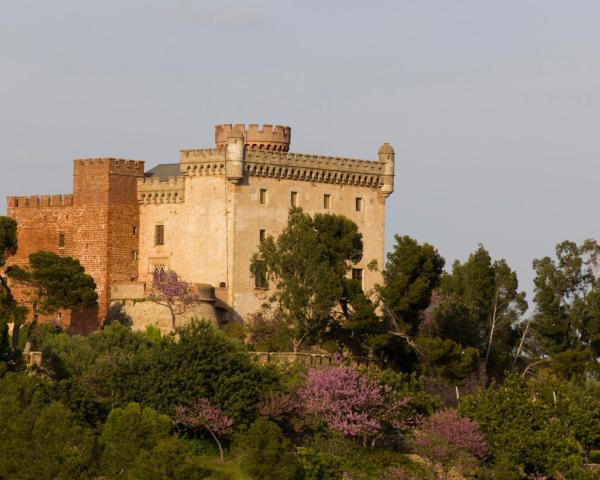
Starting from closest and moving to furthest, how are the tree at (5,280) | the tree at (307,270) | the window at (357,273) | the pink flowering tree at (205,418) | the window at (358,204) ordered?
1. the pink flowering tree at (205,418)
2. the tree at (5,280)
3. the tree at (307,270)
4. the window at (357,273)
5. the window at (358,204)

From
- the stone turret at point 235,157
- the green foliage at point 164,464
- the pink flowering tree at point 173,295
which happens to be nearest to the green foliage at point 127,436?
the green foliage at point 164,464

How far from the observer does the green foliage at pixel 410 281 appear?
91.9 metres

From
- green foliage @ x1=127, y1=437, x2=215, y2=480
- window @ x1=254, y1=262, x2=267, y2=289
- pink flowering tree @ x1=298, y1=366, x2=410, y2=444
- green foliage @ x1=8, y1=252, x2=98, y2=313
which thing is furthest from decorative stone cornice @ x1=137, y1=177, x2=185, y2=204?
green foliage @ x1=127, y1=437, x2=215, y2=480

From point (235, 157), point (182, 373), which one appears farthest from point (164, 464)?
point (235, 157)

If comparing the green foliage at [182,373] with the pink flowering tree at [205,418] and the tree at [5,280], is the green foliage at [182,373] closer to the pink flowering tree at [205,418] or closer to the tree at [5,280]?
the pink flowering tree at [205,418]

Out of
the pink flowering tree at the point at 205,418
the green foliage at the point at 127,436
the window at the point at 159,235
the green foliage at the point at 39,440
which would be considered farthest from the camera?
the window at the point at 159,235

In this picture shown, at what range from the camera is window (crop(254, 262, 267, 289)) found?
9106 centimetres

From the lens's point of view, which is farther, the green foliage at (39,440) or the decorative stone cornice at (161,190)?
the decorative stone cornice at (161,190)

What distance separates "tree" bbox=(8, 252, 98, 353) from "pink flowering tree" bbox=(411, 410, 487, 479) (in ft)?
51.6

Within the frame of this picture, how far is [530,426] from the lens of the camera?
84625mm

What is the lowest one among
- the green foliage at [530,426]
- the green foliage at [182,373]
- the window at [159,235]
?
the green foliage at [530,426]

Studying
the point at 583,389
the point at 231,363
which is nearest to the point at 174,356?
the point at 231,363

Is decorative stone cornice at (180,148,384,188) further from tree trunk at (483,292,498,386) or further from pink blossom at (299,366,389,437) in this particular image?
pink blossom at (299,366,389,437)

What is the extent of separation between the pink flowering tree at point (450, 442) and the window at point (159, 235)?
649 inches
